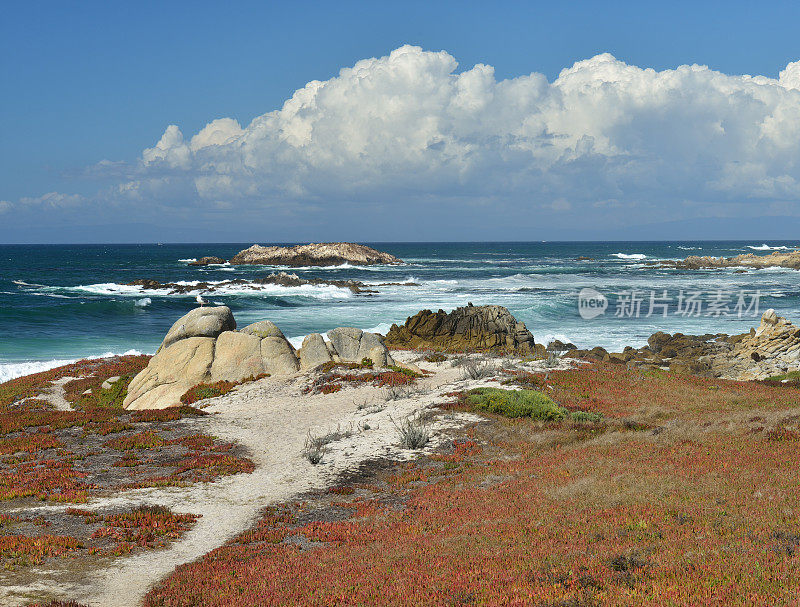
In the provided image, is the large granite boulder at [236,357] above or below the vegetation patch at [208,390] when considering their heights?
above

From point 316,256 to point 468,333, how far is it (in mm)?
101996

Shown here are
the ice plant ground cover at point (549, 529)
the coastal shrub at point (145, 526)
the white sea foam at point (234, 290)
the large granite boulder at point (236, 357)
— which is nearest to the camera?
the ice plant ground cover at point (549, 529)

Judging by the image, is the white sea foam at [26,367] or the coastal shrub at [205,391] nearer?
the coastal shrub at [205,391]

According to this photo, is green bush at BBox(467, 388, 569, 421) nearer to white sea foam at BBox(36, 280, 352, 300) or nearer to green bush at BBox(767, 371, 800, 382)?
green bush at BBox(767, 371, 800, 382)

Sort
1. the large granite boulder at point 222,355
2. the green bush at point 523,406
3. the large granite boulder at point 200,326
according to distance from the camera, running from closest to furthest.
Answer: the green bush at point 523,406 → the large granite boulder at point 222,355 → the large granite boulder at point 200,326

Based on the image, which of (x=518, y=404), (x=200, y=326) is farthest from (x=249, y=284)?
(x=518, y=404)

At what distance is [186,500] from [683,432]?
43.7ft

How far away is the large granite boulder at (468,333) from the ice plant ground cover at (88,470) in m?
21.4

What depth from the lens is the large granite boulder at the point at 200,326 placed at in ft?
106

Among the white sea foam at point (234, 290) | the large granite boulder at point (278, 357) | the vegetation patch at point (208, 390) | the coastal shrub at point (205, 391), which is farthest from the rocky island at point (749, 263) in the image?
the coastal shrub at point (205, 391)

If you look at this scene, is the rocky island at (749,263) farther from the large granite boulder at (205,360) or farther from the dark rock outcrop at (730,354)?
the large granite boulder at (205,360)


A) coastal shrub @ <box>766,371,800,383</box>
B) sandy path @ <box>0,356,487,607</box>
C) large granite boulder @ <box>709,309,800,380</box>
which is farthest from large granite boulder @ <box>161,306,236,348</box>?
coastal shrub @ <box>766,371,800,383</box>

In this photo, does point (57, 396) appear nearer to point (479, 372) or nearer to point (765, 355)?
point (479, 372)

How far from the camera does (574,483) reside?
1274 cm
